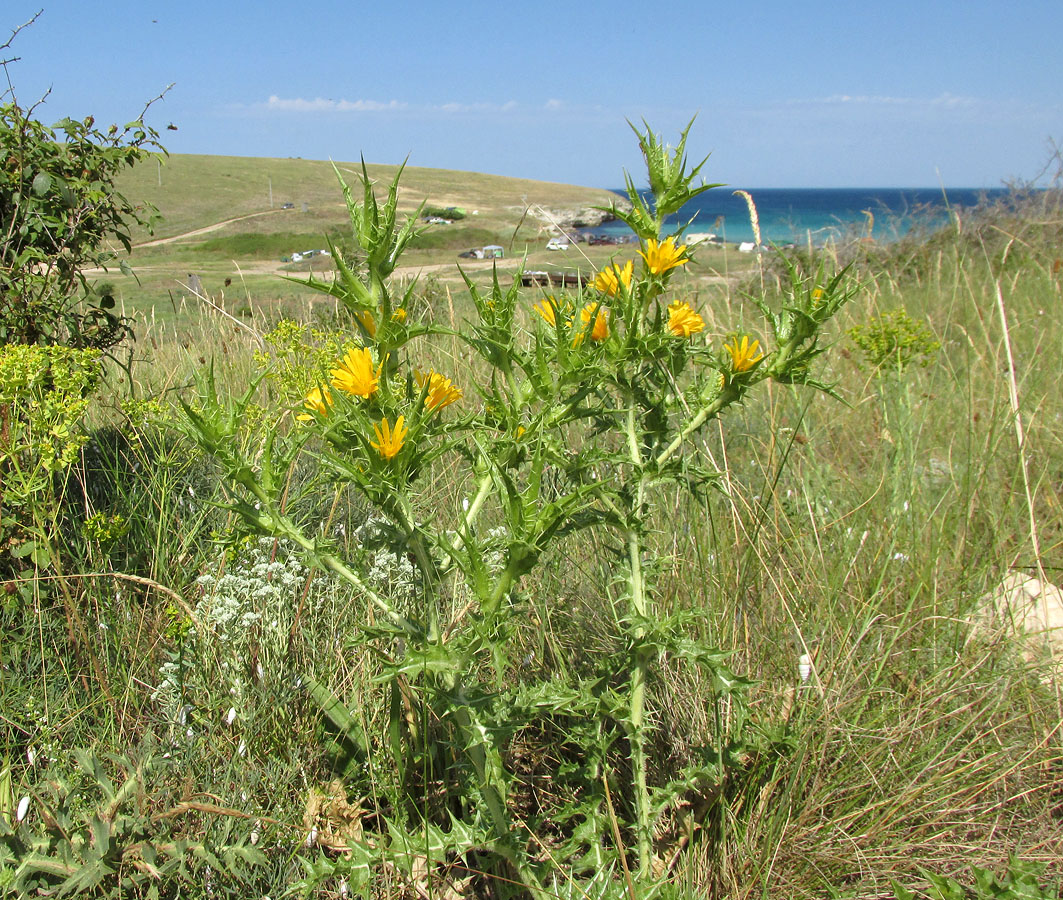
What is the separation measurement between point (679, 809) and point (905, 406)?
1698 millimetres

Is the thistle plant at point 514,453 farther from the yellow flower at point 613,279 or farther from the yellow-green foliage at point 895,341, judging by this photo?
the yellow-green foliage at point 895,341

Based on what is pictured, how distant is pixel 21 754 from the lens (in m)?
1.61

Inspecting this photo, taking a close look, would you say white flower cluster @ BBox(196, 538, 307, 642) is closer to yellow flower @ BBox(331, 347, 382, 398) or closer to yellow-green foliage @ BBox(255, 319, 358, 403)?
yellow-green foliage @ BBox(255, 319, 358, 403)

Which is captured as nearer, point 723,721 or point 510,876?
point 510,876

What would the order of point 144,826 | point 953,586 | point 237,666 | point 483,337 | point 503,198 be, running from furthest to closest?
point 503,198 < point 953,586 < point 237,666 < point 144,826 < point 483,337

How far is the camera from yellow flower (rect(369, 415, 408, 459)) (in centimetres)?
92

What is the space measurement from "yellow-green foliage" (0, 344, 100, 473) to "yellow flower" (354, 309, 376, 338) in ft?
3.45

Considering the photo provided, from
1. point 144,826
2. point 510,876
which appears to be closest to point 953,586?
point 510,876

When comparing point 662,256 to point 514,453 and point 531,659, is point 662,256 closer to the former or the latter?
point 514,453

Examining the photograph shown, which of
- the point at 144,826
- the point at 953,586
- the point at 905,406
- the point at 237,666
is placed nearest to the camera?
the point at 144,826

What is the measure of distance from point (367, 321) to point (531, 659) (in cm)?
104

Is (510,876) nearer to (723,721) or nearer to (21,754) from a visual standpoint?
(723,721)

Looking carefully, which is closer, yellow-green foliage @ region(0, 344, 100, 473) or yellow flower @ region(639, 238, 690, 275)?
yellow flower @ region(639, 238, 690, 275)

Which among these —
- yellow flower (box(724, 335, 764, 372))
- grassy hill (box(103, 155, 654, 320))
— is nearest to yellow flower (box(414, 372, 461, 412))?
yellow flower (box(724, 335, 764, 372))
